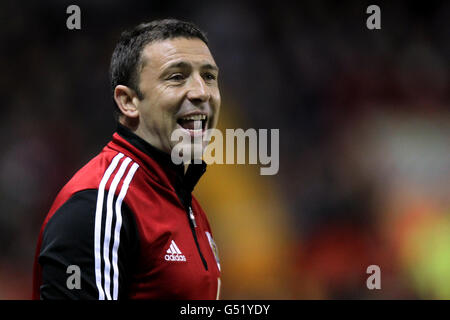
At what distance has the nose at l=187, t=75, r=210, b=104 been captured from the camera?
5.73 ft

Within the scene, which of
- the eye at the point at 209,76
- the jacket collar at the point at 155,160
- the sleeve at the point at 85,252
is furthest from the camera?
the eye at the point at 209,76

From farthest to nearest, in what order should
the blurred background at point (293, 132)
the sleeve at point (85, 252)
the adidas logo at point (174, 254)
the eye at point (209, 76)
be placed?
the blurred background at point (293, 132) < the eye at point (209, 76) < the adidas logo at point (174, 254) < the sleeve at point (85, 252)

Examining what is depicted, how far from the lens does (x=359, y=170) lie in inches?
172

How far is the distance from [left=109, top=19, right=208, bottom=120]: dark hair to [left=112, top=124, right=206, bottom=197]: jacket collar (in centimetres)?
13

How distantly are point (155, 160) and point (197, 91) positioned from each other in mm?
255

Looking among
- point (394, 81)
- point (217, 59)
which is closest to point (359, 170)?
point (394, 81)

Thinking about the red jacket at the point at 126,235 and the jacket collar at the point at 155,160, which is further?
the jacket collar at the point at 155,160

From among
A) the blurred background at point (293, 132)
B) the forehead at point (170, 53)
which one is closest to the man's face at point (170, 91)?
the forehead at point (170, 53)

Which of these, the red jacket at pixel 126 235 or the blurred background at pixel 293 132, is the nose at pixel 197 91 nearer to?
the red jacket at pixel 126 235

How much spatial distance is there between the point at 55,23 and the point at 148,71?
3.02m

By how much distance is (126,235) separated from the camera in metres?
1.43

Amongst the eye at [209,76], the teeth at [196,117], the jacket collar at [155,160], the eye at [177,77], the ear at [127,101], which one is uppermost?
the eye at [209,76]

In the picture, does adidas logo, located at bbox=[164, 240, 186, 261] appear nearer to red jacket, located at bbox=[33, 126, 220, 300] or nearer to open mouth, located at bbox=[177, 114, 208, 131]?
red jacket, located at bbox=[33, 126, 220, 300]

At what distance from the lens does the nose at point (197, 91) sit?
1746 mm
